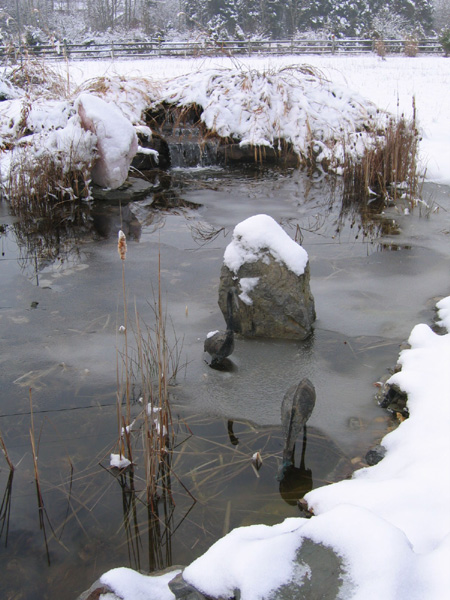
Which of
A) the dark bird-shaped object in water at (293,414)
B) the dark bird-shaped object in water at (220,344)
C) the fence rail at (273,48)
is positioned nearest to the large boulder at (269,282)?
the dark bird-shaped object in water at (220,344)

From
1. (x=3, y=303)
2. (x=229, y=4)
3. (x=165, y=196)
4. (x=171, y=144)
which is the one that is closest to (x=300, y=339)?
(x=3, y=303)

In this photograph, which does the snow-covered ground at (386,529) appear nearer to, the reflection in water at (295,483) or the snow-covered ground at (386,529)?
the snow-covered ground at (386,529)

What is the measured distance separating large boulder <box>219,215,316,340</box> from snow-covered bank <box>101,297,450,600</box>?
112 cm

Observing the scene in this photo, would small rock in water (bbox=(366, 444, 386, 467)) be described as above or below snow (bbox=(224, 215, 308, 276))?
below

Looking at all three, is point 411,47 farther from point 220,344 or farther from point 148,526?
point 148,526

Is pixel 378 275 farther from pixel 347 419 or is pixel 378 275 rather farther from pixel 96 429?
pixel 96 429

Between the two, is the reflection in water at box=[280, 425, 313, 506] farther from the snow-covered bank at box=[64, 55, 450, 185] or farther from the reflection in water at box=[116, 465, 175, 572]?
the snow-covered bank at box=[64, 55, 450, 185]

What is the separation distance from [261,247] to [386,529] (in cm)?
234

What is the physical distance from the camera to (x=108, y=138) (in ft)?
22.4

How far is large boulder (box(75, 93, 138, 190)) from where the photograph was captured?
22.4 ft

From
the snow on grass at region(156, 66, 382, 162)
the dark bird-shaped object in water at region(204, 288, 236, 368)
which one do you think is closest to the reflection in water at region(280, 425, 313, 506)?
the dark bird-shaped object in water at region(204, 288, 236, 368)

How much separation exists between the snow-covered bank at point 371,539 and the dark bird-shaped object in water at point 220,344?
1.05m

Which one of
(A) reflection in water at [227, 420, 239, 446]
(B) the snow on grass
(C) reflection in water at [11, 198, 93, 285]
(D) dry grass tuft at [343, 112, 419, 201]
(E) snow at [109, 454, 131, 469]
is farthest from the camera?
(B) the snow on grass

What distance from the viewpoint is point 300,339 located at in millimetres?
3621
